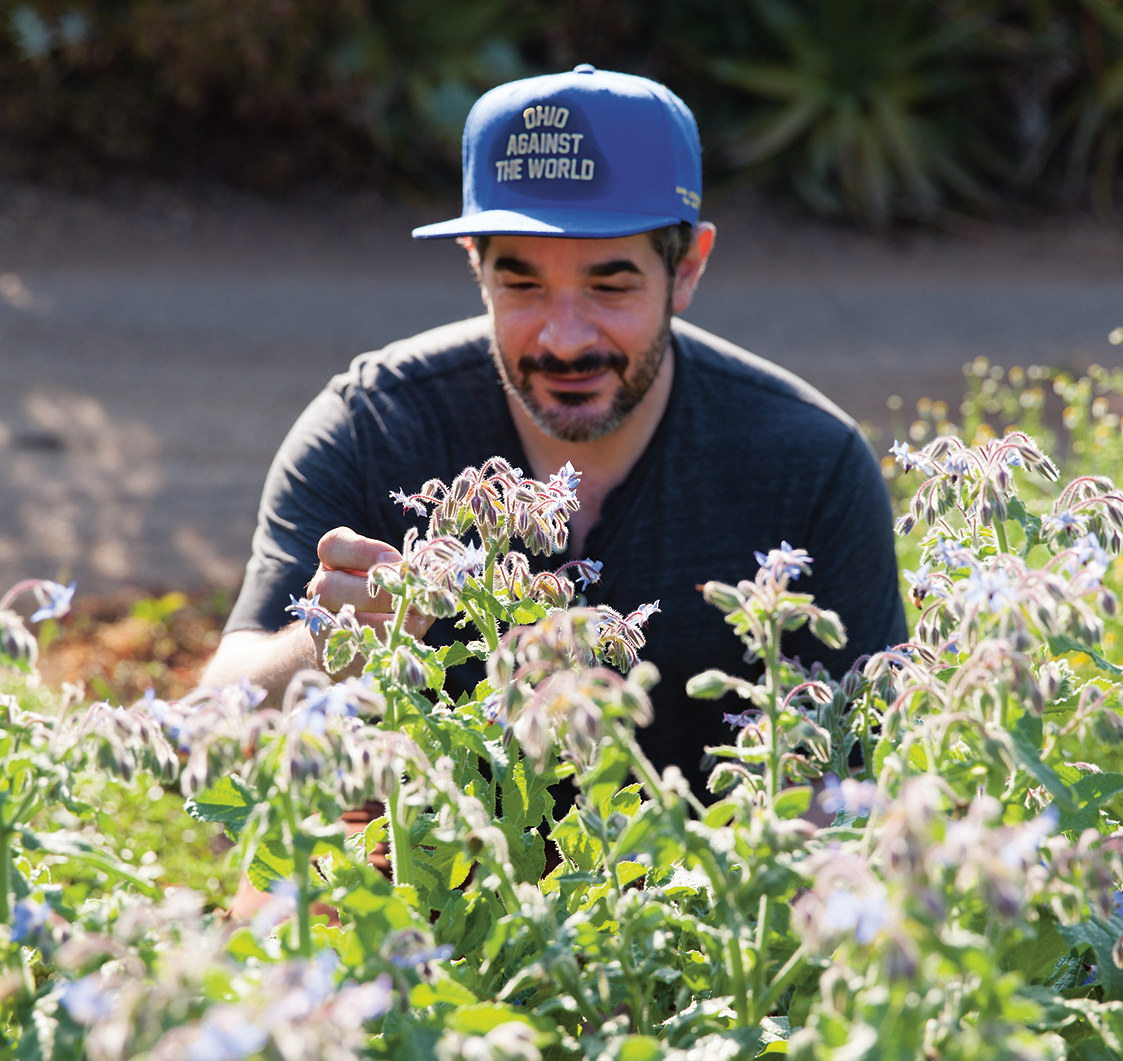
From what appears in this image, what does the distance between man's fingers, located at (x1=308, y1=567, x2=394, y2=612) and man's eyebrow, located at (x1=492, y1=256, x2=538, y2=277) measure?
104 centimetres

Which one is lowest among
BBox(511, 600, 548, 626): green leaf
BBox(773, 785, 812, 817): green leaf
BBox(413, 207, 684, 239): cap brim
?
BBox(773, 785, 812, 817): green leaf

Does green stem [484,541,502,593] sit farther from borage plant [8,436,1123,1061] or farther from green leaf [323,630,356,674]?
green leaf [323,630,356,674]

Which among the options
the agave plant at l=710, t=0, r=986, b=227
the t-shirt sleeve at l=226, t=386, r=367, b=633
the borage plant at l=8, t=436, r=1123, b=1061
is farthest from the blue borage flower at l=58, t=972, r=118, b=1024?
the agave plant at l=710, t=0, r=986, b=227

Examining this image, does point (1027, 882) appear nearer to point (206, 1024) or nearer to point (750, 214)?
point (206, 1024)

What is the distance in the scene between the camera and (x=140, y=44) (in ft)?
31.6

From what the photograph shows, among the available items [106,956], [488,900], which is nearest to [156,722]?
[106,956]

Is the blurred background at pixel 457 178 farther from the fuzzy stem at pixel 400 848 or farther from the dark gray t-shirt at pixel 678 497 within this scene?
the fuzzy stem at pixel 400 848

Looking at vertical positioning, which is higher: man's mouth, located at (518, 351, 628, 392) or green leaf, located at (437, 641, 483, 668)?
man's mouth, located at (518, 351, 628, 392)

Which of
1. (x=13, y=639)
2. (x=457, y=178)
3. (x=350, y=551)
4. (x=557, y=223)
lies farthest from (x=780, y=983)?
(x=457, y=178)

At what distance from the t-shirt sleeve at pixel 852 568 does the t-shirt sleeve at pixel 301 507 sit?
99cm

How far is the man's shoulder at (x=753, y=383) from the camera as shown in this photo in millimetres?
3057

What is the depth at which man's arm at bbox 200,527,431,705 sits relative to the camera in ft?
5.61

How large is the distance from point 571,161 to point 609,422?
0.55m

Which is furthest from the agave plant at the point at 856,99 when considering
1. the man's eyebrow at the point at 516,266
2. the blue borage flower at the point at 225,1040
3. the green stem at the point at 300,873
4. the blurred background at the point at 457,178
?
the blue borage flower at the point at 225,1040
